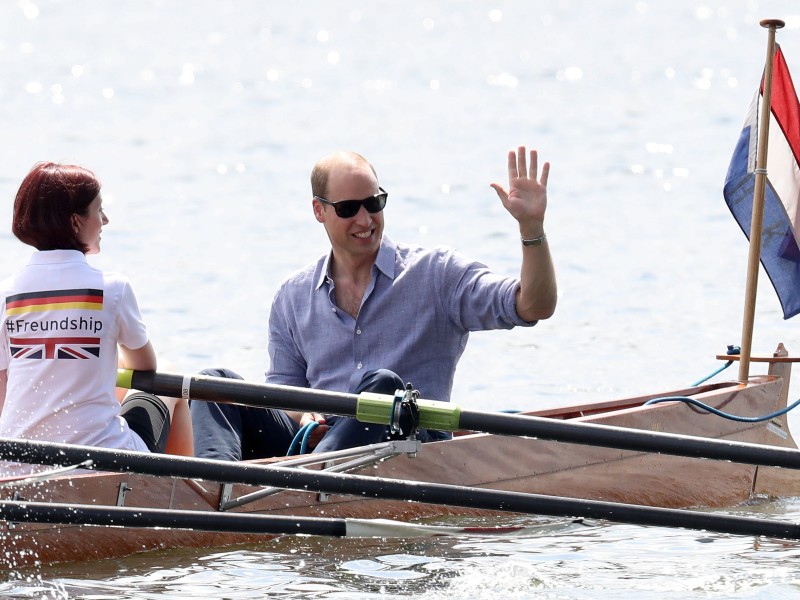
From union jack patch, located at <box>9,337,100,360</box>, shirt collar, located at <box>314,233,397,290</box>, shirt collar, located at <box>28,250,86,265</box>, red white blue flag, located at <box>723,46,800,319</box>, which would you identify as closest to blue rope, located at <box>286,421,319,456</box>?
shirt collar, located at <box>314,233,397,290</box>

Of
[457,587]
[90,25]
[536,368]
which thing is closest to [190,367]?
[536,368]

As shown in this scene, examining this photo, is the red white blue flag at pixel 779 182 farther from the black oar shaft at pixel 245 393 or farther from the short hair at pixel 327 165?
the black oar shaft at pixel 245 393

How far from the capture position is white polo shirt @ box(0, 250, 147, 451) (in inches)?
180

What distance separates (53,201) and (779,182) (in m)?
3.34

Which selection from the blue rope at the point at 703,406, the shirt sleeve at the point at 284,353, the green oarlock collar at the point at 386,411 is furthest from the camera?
the blue rope at the point at 703,406

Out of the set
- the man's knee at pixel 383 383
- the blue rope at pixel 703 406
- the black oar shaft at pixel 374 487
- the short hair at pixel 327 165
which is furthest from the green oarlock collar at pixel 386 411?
the blue rope at pixel 703 406

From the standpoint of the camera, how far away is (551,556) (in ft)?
18.2

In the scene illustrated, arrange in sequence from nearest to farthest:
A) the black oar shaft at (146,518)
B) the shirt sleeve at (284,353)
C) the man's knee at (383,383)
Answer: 1. the black oar shaft at (146,518)
2. the man's knee at (383,383)
3. the shirt sleeve at (284,353)

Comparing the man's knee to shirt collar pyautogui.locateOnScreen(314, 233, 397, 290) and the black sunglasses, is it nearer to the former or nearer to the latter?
shirt collar pyautogui.locateOnScreen(314, 233, 397, 290)

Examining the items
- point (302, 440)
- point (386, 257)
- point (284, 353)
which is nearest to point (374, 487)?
point (302, 440)

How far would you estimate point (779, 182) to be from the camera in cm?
648

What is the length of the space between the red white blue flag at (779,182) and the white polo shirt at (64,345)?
2.98m

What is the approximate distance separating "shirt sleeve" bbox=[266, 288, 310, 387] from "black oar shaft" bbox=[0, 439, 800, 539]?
1.53 meters

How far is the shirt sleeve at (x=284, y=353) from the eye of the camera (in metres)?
6.05
